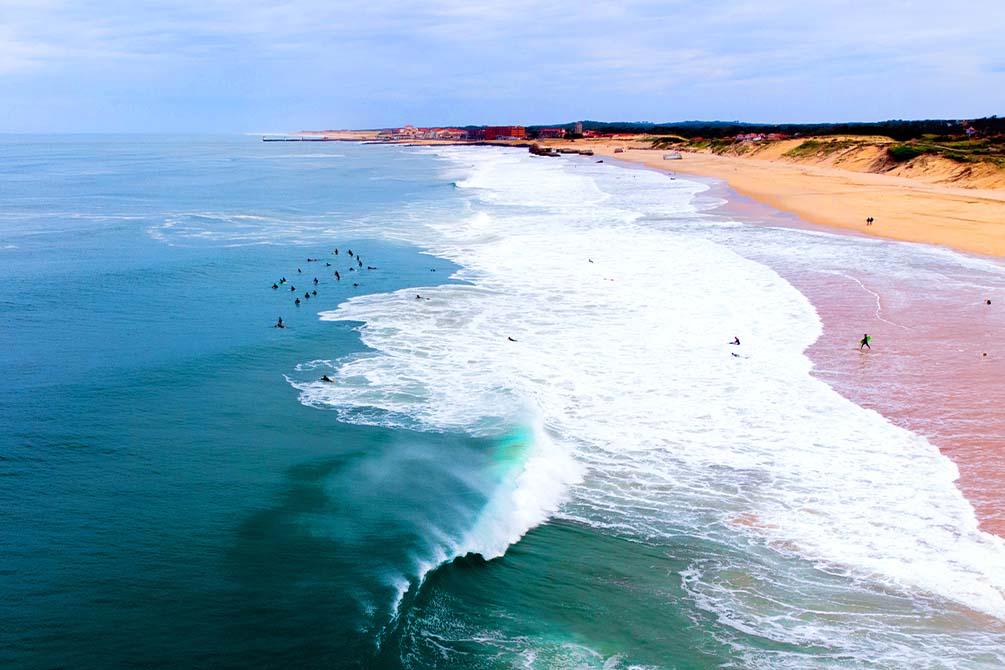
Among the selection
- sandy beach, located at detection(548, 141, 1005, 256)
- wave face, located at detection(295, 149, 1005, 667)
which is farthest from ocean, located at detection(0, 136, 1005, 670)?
sandy beach, located at detection(548, 141, 1005, 256)

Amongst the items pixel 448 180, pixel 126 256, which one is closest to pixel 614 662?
pixel 126 256

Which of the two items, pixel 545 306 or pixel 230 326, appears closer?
pixel 230 326

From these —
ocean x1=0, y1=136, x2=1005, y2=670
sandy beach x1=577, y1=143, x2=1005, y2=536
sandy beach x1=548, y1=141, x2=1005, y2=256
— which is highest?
sandy beach x1=548, y1=141, x2=1005, y2=256

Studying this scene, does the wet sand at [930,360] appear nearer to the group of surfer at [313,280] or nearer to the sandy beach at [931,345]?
the sandy beach at [931,345]

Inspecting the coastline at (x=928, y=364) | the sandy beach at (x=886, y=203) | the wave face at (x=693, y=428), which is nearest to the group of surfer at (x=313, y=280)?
the wave face at (x=693, y=428)

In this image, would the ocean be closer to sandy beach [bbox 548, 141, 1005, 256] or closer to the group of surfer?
the group of surfer

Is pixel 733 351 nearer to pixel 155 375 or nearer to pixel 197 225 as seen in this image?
pixel 155 375

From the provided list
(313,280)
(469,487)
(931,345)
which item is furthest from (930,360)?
(313,280)
